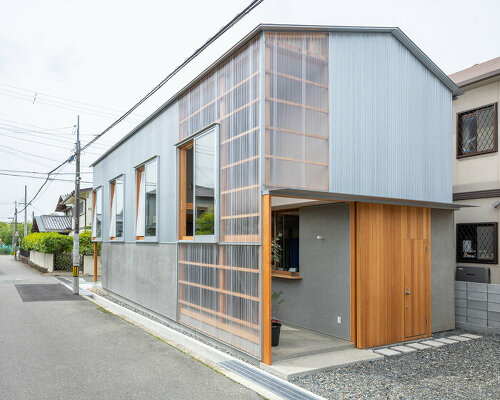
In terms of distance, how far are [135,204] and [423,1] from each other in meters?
8.85

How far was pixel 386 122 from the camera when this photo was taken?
26.2 ft

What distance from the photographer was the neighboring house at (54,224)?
3791 cm

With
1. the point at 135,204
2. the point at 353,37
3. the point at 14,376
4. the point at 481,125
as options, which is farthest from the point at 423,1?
the point at 135,204

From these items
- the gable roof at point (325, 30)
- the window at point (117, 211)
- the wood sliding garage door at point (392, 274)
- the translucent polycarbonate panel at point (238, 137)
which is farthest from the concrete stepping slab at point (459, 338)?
the window at point (117, 211)

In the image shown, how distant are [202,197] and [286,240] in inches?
96.5

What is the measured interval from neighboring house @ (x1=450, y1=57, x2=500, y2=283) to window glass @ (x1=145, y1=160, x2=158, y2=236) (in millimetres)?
7405

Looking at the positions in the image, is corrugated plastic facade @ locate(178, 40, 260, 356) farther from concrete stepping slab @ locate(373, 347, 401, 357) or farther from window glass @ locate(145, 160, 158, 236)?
window glass @ locate(145, 160, 158, 236)

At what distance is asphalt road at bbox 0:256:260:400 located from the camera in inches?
215

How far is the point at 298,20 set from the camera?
7102 mm

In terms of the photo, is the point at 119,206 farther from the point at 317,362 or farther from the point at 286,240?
the point at 317,362

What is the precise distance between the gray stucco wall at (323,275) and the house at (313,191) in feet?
0.10

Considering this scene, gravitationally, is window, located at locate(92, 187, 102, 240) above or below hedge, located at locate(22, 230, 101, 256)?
above

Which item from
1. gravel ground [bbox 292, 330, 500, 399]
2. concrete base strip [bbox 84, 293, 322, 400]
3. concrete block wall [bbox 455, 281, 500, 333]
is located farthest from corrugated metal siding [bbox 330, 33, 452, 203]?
concrete base strip [bbox 84, 293, 322, 400]

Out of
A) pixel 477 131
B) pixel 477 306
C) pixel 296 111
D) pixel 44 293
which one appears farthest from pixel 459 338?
pixel 44 293
